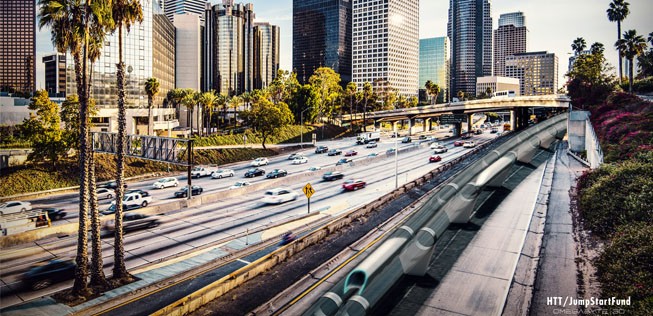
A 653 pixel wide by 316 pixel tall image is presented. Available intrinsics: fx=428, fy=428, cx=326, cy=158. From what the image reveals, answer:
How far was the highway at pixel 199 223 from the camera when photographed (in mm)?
29875

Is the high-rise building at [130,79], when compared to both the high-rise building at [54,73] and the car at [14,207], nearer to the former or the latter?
the high-rise building at [54,73]

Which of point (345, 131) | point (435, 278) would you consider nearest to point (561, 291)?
point (435, 278)

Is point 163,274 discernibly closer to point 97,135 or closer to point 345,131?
point 97,135

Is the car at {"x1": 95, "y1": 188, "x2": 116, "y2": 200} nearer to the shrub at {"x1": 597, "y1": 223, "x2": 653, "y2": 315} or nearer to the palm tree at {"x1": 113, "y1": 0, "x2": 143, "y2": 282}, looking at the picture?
the palm tree at {"x1": 113, "y1": 0, "x2": 143, "y2": 282}

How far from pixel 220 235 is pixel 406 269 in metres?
32.8

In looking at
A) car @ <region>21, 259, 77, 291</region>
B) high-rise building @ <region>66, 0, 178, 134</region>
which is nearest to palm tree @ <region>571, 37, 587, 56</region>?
high-rise building @ <region>66, 0, 178, 134</region>

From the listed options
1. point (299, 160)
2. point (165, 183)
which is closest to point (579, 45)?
point (299, 160)

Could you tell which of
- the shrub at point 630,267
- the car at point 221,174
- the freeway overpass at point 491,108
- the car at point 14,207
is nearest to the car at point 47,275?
the car at point 14,207

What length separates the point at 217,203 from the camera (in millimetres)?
49031

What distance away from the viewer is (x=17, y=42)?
9925cm

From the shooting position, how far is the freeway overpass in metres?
90.4

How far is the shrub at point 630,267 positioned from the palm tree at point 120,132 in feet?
83.3

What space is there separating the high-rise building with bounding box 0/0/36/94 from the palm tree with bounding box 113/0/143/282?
70.7 metres

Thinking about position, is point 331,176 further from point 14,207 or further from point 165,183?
point 14,207
